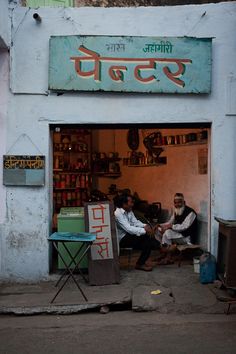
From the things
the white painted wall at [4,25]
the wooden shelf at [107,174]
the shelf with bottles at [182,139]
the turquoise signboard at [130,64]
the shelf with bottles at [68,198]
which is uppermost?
the white painted wall at [4,25]

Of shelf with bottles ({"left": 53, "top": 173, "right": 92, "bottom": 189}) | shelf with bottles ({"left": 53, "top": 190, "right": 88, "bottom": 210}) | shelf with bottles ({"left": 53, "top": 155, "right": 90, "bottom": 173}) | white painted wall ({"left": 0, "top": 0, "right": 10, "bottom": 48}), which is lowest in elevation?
shelf with bottles ({"left": 53, "top": 190, "right": 88, "bottom": 210})

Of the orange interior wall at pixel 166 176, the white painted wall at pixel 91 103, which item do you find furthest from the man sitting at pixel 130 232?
the orange interior wall at pixel 166 176

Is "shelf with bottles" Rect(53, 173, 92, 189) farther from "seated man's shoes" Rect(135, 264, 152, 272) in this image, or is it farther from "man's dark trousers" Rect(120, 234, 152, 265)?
"seated man's shoes" Rect(135, 264, 152, 272)

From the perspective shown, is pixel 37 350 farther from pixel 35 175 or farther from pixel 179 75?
pixel 179 75

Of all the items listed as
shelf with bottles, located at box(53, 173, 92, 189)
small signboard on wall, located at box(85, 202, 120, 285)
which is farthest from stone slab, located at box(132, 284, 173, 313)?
shelf with bottles, located at box(53, 173, 92, 189)

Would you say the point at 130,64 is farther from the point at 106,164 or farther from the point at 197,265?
the point at 106,164

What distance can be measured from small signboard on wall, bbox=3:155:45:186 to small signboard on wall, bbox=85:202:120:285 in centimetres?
93

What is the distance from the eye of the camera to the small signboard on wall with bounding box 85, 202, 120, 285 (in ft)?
25.3

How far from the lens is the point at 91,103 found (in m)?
7.97

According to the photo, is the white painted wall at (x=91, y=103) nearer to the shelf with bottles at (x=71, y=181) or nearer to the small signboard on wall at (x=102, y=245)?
the small signboard on wall at (x=102, y=245)

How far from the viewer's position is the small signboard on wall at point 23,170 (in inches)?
310

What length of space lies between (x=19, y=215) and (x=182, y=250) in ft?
9.82

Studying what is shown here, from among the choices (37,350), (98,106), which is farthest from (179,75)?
(37,350)

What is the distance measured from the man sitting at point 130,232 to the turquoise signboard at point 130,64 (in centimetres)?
203
